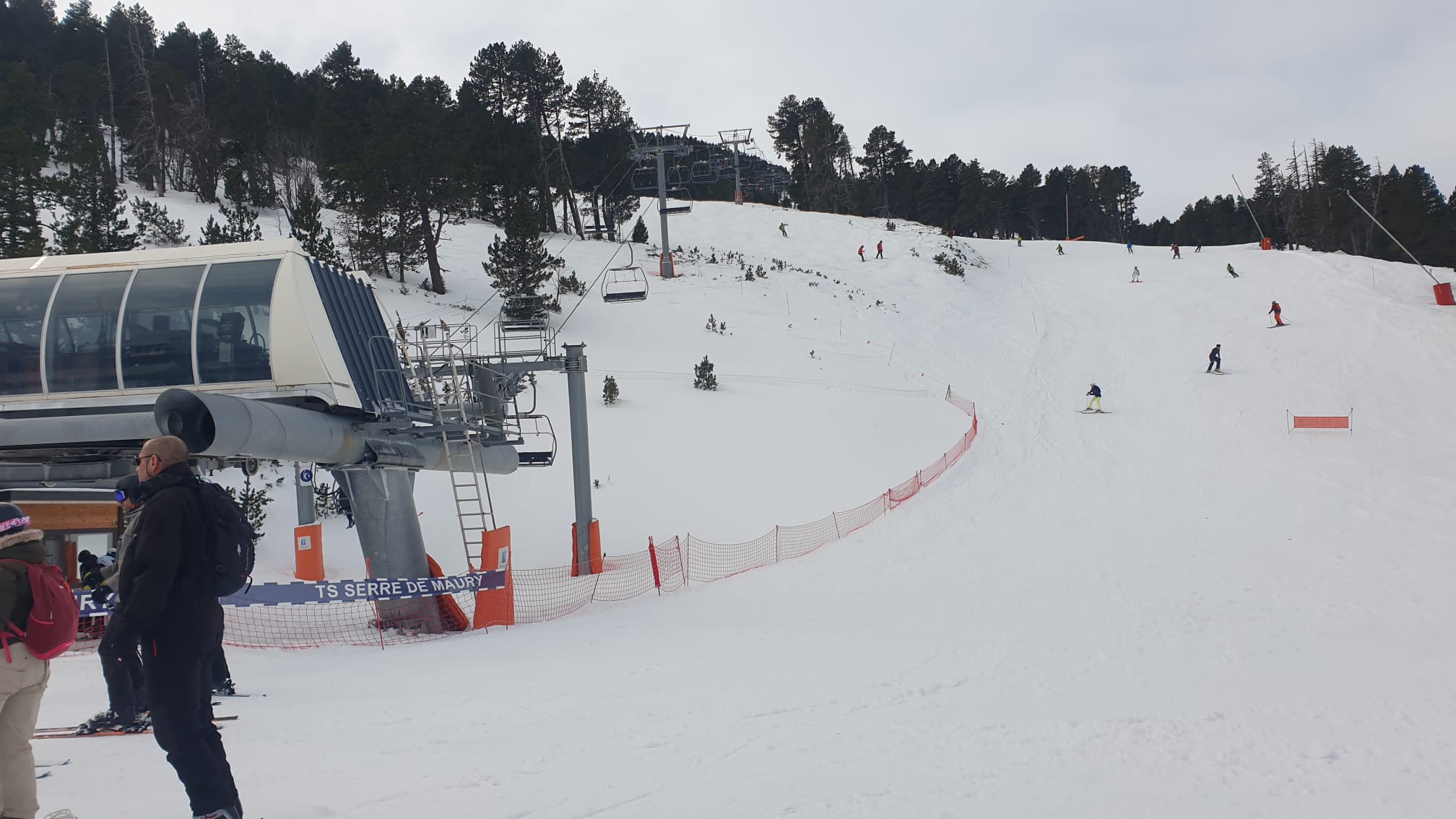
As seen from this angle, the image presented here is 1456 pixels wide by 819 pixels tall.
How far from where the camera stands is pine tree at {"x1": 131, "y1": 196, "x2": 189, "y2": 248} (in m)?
Answer: 33.0

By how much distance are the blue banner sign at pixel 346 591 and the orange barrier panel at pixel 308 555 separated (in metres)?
3.20

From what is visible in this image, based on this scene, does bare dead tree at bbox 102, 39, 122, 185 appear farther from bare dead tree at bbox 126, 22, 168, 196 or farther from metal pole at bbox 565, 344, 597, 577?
metal pole at bbox 565, 344, 597, 577

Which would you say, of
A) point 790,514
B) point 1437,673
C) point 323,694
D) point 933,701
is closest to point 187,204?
point 790,514

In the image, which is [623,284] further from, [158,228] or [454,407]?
[454,407]

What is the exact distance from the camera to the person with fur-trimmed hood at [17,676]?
11.8 ft

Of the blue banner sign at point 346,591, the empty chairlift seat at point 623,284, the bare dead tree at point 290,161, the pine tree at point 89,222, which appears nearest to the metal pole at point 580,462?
the blue banner sign at point 346,591

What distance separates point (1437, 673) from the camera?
30.8 feet

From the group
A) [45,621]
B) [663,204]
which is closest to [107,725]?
[45,621]

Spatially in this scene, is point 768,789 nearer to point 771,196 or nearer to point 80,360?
point 80,360

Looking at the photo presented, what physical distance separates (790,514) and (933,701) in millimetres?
12750

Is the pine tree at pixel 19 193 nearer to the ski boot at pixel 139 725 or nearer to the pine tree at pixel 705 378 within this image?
the pine tree at pixel 705 378

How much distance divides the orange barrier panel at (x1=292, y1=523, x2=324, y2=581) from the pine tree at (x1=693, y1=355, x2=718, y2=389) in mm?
16003

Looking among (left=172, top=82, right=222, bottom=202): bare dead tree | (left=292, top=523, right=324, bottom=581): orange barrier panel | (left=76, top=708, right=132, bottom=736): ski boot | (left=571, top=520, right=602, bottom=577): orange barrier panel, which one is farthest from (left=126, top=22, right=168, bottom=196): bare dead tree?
(left=76, top=708, right=132, bottom=736): ski boot

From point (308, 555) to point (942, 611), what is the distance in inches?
393
